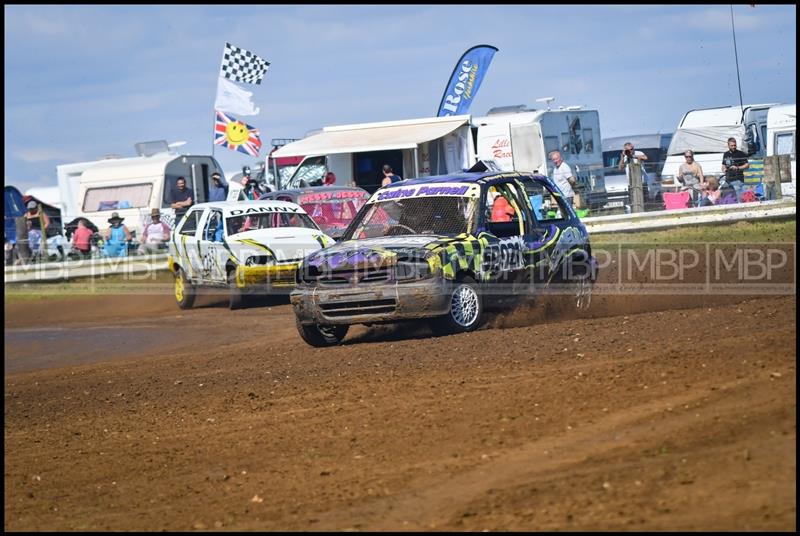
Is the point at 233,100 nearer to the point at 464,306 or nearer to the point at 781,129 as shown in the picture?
Answer: the point at 781,129

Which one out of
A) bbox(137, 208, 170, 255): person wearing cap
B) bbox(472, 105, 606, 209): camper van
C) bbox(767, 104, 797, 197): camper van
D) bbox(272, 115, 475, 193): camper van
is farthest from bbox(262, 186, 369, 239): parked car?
bbox(767, 104, 797, 197): camper van

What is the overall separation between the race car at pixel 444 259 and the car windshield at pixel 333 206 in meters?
6.79

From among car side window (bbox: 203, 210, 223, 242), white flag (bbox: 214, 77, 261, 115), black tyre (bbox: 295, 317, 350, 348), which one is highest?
white flag (bbox: 214, 77, 261, 115)

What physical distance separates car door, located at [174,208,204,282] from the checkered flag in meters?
10.6

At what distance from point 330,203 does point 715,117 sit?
11125 mm

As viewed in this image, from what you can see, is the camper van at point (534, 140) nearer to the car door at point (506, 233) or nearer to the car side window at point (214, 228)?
the car side window at point (214, 228)

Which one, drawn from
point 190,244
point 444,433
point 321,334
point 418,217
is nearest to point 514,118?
point 190,244

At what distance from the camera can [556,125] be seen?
25.3 meters

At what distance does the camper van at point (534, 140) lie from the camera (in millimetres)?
24312

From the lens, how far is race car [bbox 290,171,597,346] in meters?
10.4

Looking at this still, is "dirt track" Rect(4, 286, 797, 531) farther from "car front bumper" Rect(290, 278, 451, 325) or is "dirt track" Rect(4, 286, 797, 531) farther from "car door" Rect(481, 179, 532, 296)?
"car door" Rect(481, 179, 532, 296)

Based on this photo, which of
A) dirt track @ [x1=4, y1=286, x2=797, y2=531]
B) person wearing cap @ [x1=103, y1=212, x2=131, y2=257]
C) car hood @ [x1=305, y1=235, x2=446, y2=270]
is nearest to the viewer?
dirt track @ [x1=4, y1=286, x2=797, y2=531]

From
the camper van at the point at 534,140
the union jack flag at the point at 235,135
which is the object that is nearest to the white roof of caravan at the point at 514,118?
the camper van at the point at 534,140

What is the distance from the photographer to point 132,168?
27141 millimetres
